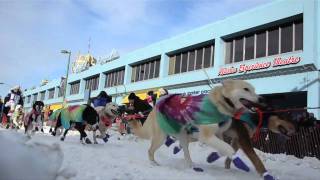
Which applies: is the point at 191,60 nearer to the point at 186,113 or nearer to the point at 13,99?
the point at 13,99

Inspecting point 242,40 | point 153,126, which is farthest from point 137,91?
point 153,126

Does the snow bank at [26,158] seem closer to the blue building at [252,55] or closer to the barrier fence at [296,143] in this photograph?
the barrier fence at [296,143]

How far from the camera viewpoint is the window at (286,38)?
20.4 m

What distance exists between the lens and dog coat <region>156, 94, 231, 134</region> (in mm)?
5785

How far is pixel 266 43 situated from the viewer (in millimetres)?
21797

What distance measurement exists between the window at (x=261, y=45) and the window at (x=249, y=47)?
40cm

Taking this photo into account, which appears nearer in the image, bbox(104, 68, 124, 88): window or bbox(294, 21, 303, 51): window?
bbox(294, 21, 303, 51): window

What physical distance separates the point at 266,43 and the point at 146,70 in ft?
46.5

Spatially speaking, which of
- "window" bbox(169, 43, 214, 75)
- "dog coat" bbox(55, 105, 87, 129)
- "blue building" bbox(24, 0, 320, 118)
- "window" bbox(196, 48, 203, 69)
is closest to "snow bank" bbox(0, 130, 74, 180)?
"dog coat" bbox(55, 105, 87, 129)

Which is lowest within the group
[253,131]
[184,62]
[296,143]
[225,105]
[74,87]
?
[296,143]

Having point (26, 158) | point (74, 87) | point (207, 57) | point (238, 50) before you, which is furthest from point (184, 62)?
point (74, 87)

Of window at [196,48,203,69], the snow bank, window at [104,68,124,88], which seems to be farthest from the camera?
window at [104,68,124,88]

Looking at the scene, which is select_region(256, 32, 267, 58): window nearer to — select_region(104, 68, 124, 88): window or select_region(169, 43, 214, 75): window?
select_region(169, 43, 214, 75): window

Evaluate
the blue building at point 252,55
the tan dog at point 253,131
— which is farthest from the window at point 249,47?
the tan dog at point 253,131
